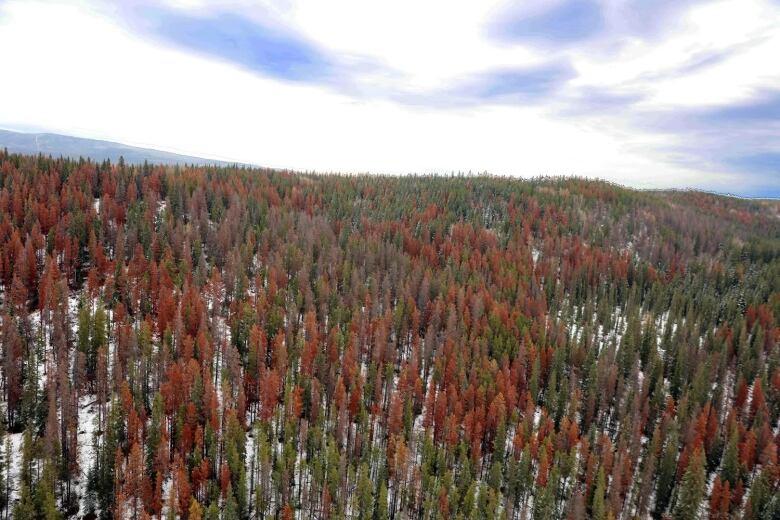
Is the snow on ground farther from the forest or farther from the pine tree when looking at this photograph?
the pine tree

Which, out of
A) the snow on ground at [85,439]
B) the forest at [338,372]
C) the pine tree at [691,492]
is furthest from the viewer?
the pine tree at [691,492]

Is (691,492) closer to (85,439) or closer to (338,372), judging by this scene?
(338,372)

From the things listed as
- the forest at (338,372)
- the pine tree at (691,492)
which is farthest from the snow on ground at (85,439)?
the pine tree at (691,492)

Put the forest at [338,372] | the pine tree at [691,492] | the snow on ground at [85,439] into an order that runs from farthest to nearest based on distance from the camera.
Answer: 1. the pine tree at [691,492]
2. the forest at [338,372]
3. the snow on ground at [85,439]

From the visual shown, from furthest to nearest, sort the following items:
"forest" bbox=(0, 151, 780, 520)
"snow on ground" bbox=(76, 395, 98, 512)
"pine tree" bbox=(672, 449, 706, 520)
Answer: "pine tree" bbox=(672, 449, 706, 520) → "forest" bbox=(0, 151, 780, 520) → "snow on ground" bbox=(76, 395, 98, 512)

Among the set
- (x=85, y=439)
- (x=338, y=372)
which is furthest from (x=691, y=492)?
(x=85, y=439)

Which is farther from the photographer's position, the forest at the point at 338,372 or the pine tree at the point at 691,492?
the pine tree at the point at 691,492

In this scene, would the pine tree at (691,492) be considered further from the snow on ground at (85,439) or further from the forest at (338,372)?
the snow on ground at (85,439)

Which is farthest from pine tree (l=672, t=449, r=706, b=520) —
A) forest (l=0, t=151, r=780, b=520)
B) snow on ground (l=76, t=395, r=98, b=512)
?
snow on ground (l=76, t=395, r=98, b=512)
